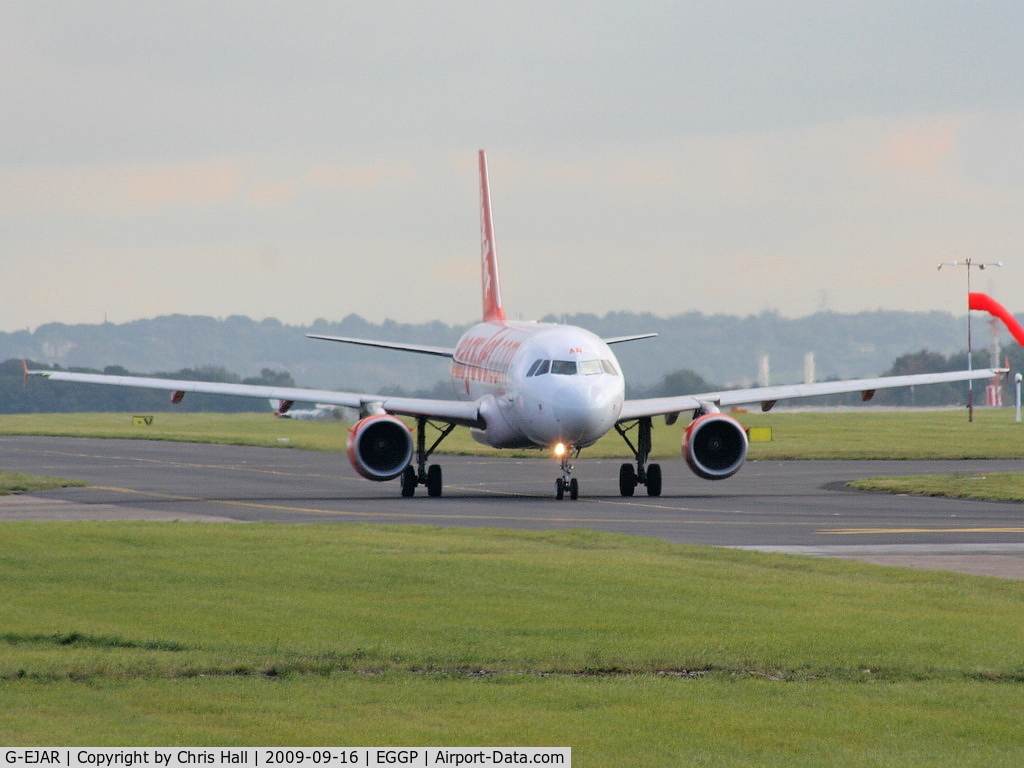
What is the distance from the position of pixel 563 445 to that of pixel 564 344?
2313mm

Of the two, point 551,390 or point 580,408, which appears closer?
point 580,408

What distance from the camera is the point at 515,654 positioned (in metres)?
14.2

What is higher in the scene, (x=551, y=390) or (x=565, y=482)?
(x=551, y=390)

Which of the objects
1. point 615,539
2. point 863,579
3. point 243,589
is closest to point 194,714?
point 243,589

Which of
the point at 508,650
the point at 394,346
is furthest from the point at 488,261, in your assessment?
the point at 508,650

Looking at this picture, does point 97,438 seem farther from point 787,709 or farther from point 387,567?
point 787,709

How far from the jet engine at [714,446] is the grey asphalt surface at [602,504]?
0.63m

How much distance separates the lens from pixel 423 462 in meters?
40.1

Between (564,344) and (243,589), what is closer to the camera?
(243,589)

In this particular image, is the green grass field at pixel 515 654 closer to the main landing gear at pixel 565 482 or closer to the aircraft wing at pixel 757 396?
the main landing gear at pixel 565 482

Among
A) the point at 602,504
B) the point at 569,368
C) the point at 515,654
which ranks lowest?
the point at 515,654

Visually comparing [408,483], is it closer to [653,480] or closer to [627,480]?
[627,480]

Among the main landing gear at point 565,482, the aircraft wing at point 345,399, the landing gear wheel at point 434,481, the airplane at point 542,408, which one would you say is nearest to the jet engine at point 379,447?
the airplane at point 542,408

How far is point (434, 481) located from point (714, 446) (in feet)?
22.5
